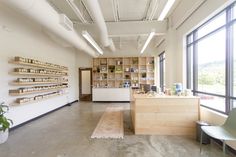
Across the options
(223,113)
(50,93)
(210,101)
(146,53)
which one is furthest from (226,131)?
(146,53)

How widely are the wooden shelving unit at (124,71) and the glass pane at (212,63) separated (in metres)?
5.11

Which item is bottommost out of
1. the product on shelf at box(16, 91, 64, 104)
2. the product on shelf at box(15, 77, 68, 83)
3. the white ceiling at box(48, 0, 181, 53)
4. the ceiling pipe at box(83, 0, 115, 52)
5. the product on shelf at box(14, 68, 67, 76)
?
the product on shelf at box(16, 91, 64, 104)

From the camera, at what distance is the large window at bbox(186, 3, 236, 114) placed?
3123mm

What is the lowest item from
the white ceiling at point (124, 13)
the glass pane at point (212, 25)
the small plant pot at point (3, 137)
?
the small plant pot at point (3, 137)

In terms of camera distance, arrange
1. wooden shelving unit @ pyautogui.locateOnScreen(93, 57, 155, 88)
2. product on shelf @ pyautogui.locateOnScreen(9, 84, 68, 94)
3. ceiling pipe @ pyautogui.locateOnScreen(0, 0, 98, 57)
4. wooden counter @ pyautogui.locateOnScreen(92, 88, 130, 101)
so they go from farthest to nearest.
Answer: wooden shelving unit @ pyautogui.locateOnScreen(93, 57, 155, 88)
wooden counter @ pyautogui.locateOnScreen(92, 88, 130, 101)
product on shelf @ pyautogui.locateOnScreen(9, 84, 68, 94)
ceiling pipe @ pyautogui.locateOnScreen(0, 0, 98, 57)

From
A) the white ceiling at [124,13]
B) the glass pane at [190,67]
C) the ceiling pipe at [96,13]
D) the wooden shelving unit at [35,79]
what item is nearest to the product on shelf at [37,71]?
the wooden shelving unit at [35,79]

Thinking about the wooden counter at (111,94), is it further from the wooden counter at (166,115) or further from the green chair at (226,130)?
the green chair at (226,130)

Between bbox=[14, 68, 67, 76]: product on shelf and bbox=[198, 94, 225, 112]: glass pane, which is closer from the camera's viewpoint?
bbox=[198, 94, 225, 112]: glass pane

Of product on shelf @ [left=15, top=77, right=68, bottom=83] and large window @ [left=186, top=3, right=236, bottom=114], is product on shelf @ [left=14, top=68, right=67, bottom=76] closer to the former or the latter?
product on shelf @ [left=15, top=77, right=68, bottom=83]

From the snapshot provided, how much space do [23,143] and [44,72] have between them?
9.35 feet

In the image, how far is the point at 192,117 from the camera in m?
3.76

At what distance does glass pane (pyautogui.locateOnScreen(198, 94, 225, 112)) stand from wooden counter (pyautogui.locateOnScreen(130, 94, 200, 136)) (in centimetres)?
37

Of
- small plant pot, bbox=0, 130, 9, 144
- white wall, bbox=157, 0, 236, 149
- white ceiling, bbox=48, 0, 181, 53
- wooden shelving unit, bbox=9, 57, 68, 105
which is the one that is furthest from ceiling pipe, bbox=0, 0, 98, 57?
white wall, bbox=157, 0, 236, 149

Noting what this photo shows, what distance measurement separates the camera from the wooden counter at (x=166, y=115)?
3.77 meters
